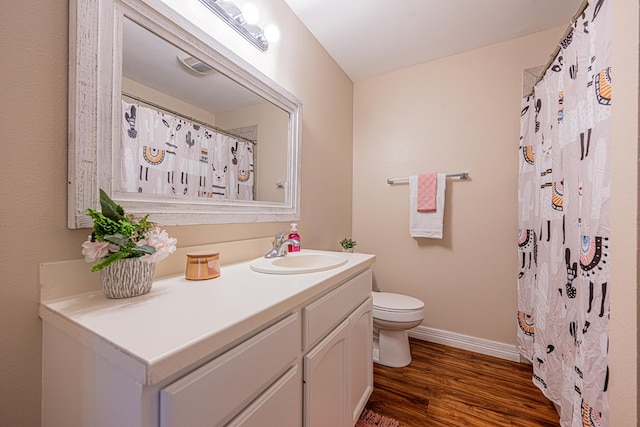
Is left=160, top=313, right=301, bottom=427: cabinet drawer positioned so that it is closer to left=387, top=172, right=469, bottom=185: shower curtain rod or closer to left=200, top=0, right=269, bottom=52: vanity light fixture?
left=200, top=0, right=269, bottom=52: vanity light fixture

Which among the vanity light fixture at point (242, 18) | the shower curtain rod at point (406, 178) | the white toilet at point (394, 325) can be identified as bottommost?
the white toilet at point (394, 325)

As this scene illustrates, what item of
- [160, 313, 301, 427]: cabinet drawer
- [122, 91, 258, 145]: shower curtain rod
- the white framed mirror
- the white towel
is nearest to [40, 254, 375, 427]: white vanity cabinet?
[160, 313, 301, 427]: cabinet drawer

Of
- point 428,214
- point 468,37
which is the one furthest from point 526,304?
point 468,37

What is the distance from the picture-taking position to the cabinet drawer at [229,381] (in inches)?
17.0

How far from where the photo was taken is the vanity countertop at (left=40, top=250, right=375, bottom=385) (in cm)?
43

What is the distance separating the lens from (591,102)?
89cm

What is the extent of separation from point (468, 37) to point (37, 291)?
8.33ft

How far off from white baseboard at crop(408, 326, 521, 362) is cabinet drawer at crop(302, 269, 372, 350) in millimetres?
1164

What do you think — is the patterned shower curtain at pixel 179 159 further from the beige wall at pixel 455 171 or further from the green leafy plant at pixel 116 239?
the beige wall at pixel 455 171

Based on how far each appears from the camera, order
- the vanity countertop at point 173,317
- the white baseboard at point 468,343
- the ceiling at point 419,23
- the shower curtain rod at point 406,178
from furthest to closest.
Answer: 1. the shower curtain rod at point 406,178
2. the white baseboard at point 468,343
3. the ceiling at point 419,23
4. the vanity countertop at point 173,317

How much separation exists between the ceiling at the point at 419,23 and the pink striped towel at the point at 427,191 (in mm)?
960

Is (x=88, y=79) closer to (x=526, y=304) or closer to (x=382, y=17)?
(x=382, y=17)

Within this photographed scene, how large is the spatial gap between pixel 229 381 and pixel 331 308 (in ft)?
1.56

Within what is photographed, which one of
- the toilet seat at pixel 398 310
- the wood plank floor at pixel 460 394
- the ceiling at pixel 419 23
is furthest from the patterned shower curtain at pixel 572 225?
the toilet seat at pixel 398 310
